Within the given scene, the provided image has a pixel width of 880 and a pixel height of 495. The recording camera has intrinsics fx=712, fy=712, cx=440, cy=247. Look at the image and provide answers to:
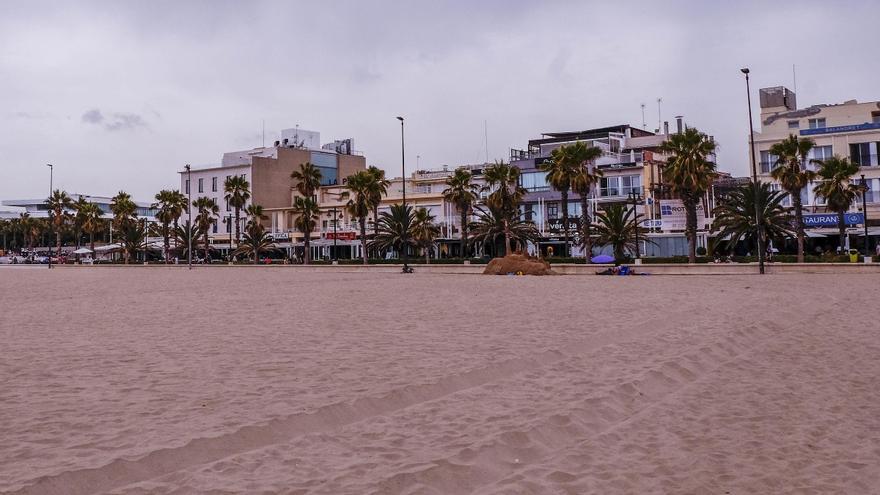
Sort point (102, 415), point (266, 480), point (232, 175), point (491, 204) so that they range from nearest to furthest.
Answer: point (266, 480) < point (102, 415) < point (491, 204) < point (232, 175)

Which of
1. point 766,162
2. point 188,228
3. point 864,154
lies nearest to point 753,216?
point 766,162

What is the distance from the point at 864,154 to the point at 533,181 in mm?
28468

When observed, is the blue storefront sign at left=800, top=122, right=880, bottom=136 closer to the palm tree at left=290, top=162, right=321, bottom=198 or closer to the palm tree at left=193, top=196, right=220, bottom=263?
the palm tree at left=290, top=162, right=321, bottom=198

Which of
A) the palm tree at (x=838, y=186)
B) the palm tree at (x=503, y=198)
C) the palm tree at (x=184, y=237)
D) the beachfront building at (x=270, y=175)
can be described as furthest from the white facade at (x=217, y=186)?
the palm tree at (x=838, y=186)

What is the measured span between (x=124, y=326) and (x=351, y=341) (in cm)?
565

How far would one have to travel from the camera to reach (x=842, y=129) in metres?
57.1

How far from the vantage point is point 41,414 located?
689cm

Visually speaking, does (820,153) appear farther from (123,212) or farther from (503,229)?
(123,212)

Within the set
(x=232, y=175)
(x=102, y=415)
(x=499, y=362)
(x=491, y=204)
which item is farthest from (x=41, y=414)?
(x=232, y=175)

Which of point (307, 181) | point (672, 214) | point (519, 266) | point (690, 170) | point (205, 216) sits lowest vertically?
point (519, 266)

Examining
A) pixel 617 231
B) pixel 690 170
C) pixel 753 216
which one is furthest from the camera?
pixel 617 231

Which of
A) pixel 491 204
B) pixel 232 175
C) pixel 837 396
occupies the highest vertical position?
pixel 232 175

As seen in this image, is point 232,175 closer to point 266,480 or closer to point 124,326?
point 124,326

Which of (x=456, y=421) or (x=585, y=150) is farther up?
(x=585, y=150)
